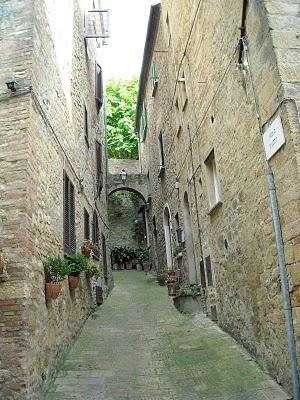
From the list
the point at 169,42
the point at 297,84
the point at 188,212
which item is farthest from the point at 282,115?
the point at 169,42

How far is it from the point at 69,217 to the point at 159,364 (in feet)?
10.4

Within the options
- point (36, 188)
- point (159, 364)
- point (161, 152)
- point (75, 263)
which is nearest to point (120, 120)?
point (161, 152)

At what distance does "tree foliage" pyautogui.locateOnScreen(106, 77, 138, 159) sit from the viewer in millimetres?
23203

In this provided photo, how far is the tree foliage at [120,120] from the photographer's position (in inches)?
914

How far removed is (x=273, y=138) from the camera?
441 centimetres

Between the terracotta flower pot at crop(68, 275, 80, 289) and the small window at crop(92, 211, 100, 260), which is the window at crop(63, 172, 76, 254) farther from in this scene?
the small window at crop(92, 211, 100, 260)

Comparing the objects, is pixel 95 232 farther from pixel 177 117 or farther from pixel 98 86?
pixel 98 86

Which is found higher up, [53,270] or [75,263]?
[75,263]

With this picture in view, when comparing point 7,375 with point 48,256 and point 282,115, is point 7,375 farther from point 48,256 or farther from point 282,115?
point 282,115

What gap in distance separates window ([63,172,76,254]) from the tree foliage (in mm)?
15950

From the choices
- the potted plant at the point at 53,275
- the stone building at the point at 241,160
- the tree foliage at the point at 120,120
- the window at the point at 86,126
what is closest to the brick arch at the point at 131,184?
the tree foliage at the point at 120,120

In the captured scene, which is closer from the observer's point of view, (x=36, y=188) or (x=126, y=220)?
(x=36, y=188)

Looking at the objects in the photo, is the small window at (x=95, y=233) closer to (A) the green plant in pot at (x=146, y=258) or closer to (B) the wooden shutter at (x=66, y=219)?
(B) the wooden shutter at (x=66, y=219)

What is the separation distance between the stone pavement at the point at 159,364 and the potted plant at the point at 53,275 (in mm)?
1221
